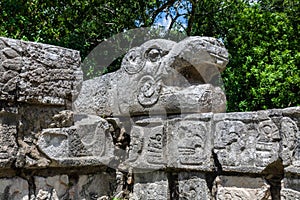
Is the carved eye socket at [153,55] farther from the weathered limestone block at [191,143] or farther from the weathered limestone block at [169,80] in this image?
the weathered limestone block at [191,143]

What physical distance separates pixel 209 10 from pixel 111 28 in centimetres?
263

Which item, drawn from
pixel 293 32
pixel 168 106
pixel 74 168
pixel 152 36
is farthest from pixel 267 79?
pixel 74 168

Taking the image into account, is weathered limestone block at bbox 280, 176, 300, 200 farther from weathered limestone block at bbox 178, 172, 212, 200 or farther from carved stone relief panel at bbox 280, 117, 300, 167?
weathered limestone block at bbox 178, 172, 212, 200

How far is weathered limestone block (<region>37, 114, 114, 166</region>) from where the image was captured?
9.40 ft

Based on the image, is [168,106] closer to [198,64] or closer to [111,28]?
[198,64]

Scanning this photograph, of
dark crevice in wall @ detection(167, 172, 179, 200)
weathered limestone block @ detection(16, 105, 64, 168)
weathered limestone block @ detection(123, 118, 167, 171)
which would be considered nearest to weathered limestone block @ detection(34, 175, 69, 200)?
weathered limestone block @ detection(16, 105, 64, 168)

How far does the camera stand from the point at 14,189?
274 cm

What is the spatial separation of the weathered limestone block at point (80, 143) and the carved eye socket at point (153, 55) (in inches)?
33.3

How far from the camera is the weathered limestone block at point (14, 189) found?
2.68 meters

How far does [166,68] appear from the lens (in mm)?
3604

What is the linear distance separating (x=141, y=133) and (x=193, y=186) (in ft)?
2.35

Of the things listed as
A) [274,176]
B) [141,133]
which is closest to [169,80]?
[141,133]

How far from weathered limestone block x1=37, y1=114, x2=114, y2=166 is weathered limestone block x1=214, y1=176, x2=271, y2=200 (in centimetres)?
94

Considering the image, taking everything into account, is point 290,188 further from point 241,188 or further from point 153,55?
point 153,55
